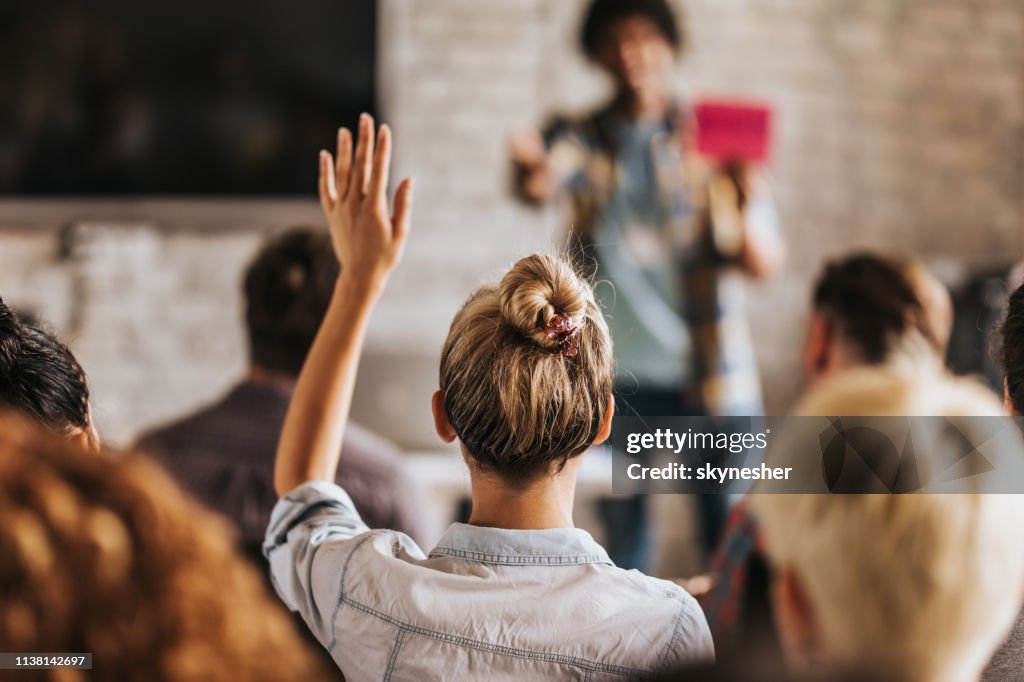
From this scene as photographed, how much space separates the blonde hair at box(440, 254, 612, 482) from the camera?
2.68 ft

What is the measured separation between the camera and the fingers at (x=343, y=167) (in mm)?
1001

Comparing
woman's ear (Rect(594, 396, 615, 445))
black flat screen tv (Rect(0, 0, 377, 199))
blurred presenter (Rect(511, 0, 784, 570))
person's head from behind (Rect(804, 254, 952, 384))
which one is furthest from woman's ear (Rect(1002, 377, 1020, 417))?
black flat screen tv (Rect(0, 0, 377, 199))

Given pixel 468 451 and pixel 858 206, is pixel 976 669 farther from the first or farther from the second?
pixel 858 206

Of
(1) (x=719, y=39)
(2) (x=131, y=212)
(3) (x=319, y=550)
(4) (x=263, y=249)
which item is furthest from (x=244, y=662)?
(1) (x=719, y=39)

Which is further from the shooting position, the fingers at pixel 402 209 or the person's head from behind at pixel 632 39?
the person's head from behind at pixel 632 39

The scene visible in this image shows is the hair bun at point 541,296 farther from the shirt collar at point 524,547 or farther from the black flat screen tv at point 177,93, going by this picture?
the black flat screen tv at point 177,93

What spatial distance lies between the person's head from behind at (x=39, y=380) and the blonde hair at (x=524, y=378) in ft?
1.12

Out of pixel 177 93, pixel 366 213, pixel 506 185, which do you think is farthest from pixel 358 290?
pixel 177 93

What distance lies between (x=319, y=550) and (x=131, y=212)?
8.55 ft

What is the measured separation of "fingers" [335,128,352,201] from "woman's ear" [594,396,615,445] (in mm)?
369

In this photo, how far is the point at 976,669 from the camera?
0.55m

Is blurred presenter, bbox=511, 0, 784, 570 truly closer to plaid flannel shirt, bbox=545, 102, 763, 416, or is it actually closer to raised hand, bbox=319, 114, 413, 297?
plaid flannel shirt, bbox=545, 102, 763, 416

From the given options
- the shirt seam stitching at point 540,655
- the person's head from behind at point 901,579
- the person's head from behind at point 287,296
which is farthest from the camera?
the person's head from behind at point 287,296

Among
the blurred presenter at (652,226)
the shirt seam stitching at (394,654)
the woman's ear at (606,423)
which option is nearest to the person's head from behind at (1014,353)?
the woman's ear at (606,423)
